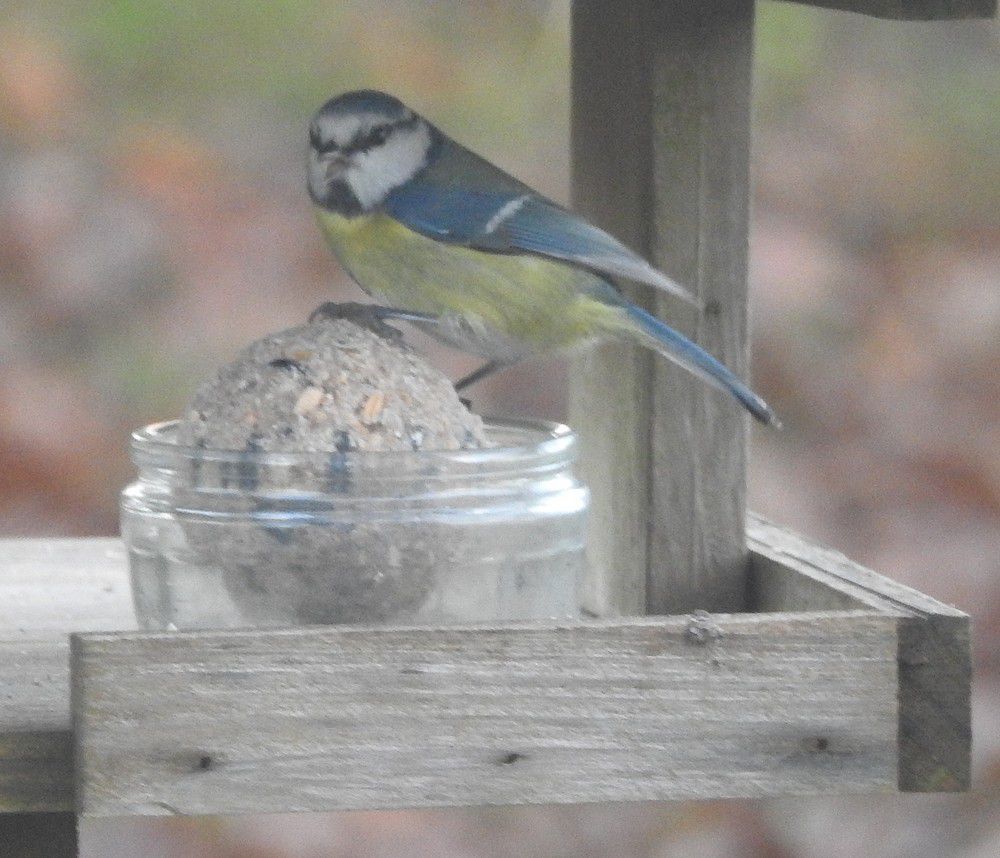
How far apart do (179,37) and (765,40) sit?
1.27 metres

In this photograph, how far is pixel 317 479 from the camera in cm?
173

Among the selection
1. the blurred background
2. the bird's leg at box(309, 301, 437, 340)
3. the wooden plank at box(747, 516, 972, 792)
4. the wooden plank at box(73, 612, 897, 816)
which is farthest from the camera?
the blurred background

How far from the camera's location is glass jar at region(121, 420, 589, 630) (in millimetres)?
1733

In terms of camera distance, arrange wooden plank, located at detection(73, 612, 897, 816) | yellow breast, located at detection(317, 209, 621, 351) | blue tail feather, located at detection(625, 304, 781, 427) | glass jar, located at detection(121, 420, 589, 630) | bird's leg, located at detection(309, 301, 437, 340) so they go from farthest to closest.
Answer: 1. yellow breast, located at detection(317, 209, 621, 351)
2. blue tail feather, located at detection(625, 304, 781, 427)
3. bird's leg, located at detection(309, 301, 437, 340)
4. glass jar, located at detection(121, 420, 589, 630)
5. wooden plank, located at detection(73, 612, 897, 816)

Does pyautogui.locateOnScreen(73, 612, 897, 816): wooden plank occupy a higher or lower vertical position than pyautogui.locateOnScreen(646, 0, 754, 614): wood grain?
lower

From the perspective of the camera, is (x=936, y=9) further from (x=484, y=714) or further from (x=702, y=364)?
(x=484, y=714)

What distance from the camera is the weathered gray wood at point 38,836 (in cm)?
201

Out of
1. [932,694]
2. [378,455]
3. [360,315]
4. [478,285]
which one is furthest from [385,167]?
[932,694]

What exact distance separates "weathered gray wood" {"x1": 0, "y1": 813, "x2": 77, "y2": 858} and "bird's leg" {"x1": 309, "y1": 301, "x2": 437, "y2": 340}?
0.55 metres

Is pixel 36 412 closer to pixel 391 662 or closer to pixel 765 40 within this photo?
pixel 765 40

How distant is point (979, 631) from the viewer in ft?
11.4

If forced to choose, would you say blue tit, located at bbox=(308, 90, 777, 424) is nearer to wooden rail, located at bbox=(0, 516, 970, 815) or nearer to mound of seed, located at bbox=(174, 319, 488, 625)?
mound of seed, located at bbox=(174, 319, 488, 625)

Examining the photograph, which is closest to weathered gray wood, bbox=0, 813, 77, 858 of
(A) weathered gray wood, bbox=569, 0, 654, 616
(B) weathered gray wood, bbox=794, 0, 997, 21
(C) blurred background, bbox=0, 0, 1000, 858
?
(A) weathered gray wood, bbox=569, 0, 654, 616

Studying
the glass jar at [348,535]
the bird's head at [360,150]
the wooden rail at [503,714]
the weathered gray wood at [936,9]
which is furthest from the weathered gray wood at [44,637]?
the weathered gray wood at [936,9]
